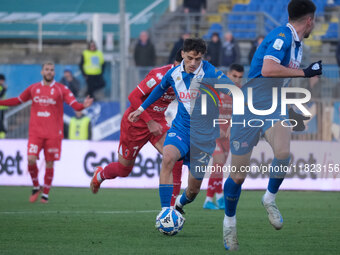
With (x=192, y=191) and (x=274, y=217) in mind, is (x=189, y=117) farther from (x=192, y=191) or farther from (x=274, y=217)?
(x=274, y=217)

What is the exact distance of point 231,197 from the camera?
754cm

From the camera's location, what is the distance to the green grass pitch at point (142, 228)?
746 cm

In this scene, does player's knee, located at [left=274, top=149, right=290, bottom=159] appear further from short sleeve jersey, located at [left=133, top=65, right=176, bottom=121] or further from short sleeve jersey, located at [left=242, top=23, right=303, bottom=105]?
short sleeve jersey, located at [left=133, top=65, right=176, bottom=121]

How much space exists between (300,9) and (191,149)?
7.27 feet

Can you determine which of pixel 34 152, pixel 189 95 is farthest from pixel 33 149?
pixel 189 95

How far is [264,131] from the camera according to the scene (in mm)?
7645

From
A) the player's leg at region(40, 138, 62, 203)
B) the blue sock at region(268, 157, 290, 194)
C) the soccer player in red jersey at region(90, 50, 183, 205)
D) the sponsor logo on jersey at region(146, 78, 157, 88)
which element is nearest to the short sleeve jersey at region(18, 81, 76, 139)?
the player's leg at region(40, 138, 62, 203)

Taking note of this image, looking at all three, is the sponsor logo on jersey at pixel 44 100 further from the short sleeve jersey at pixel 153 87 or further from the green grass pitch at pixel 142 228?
the short sleeve jersey at pixel 153 87

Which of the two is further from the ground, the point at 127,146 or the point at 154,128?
the point at 154,128

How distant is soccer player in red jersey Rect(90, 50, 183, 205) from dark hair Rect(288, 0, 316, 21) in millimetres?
2761

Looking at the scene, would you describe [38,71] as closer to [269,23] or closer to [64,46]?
[64,46]

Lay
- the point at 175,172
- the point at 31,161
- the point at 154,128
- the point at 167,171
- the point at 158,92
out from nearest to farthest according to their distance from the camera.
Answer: the point at 167,171 < the point at 158,92 < the point at 154,128 < the point at 175,172 < the point at 31,161

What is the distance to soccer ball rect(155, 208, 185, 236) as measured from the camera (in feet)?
26.9

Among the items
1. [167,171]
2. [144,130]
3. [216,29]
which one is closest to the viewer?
[167,171]
